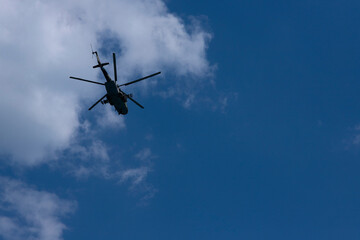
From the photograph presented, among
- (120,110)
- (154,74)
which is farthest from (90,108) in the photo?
(154,74)

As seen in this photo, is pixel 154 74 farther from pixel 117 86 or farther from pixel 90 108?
pixel 90 108

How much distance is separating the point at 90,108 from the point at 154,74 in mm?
12750

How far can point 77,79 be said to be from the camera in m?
78.4

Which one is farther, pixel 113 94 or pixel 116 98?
pixel 116 98

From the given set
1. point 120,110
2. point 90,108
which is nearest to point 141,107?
point 120,110

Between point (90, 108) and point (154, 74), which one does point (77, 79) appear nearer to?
point (90, 108)

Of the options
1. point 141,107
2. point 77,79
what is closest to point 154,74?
point 141,107

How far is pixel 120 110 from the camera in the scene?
8262 centimetres

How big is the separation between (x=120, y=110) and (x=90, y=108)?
510cm

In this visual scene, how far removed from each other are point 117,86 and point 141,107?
5.52 metres

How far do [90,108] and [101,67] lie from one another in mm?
7292

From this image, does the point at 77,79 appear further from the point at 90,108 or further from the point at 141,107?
the point at 141,107

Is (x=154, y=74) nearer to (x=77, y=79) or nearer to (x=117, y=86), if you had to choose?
(x=117, y=86)

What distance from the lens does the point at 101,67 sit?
8081 cm
